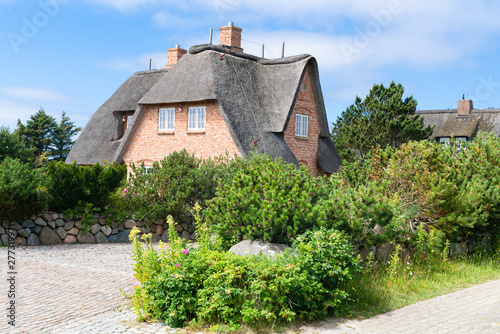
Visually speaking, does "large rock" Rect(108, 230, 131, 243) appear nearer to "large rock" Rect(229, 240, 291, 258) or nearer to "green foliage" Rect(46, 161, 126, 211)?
"green foliage" Rect(46, 161, 126, 211)

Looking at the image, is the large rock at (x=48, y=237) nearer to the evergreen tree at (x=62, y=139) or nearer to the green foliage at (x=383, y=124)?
the green foliage at (x=383, y=124)

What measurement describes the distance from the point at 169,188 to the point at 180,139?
6539mm

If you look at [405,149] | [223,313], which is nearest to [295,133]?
[405,149]

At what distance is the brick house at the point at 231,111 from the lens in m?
19.9

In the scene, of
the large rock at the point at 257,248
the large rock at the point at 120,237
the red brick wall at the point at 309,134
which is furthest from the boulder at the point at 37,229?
the red brick wall at the point at 309,134

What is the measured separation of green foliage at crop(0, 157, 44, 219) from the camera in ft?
41.3

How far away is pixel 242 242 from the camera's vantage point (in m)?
8.17

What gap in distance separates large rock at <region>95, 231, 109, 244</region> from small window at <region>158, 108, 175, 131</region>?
25.6 feet

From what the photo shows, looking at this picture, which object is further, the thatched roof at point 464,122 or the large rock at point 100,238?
the thatched roof at point 464,122

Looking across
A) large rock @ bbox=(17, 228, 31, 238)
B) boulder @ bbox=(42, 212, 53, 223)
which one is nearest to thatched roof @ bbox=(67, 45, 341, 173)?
boulder @ bbox=(42, 212, 53, 223)

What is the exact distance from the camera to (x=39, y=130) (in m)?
43.4

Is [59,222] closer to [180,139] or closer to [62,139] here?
[180,139]

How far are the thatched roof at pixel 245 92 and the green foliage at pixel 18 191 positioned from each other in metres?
8.10

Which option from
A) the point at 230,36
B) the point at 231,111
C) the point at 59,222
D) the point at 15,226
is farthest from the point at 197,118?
the point at 15,226
